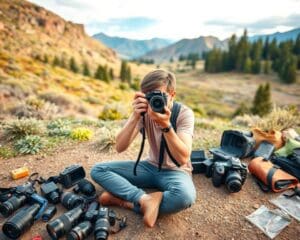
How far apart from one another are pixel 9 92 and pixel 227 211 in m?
14.1

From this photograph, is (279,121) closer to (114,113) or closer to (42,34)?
(114,113)

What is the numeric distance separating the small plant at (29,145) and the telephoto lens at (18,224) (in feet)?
6.92

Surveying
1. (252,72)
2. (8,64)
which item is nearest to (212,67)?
(252,72)

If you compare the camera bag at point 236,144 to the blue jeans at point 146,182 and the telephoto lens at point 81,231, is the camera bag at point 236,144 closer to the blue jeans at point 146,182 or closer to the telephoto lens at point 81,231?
the blue jeans at point 146,182

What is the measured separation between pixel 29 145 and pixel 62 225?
8.88ft

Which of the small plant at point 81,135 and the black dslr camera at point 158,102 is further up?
the black dslr camera at point 158,102

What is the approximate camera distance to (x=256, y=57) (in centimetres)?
5450

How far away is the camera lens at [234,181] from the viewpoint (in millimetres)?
3275

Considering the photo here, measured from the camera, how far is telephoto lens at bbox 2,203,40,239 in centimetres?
251

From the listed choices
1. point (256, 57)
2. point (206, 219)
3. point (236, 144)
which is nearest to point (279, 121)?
point (236, 144)

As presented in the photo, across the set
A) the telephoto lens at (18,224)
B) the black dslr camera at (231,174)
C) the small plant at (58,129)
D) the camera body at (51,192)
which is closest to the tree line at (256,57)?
the small plant at (58,129)

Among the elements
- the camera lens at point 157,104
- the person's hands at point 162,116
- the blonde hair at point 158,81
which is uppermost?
the blonde hair at point 158,81

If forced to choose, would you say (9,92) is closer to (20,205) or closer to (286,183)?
(20,205)

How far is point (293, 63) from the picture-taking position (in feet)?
150
